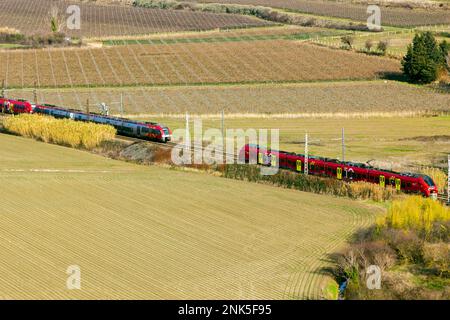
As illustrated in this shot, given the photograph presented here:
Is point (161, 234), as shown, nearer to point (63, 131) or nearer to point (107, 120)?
point (63, 131)

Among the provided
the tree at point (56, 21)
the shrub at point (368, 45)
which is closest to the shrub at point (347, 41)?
the shrub at point (368, 45)

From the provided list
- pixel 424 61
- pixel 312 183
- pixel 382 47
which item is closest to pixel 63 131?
pixel 312 183

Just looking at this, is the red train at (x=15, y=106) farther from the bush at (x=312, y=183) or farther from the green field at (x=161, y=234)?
the bush at (x=312, y=183)

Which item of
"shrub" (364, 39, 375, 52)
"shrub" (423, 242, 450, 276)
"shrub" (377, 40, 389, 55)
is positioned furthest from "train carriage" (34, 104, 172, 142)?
"shrub" (377, 40, 389, 55)

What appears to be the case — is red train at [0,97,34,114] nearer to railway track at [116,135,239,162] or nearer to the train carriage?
the train carriage

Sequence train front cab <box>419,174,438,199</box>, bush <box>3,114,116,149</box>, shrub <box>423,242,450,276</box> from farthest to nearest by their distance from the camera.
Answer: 1. bush <box>3,114,116,149</box>
2. train front cab <box>419,174,438,199</box>
3. shrub <box>423,242,450,276</box>

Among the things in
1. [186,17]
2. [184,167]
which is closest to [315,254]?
[184,167]

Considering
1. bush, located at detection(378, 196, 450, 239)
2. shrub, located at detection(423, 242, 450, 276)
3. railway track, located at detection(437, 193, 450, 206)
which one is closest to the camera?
shrub, located at detection(423, 242, 450, 276)
